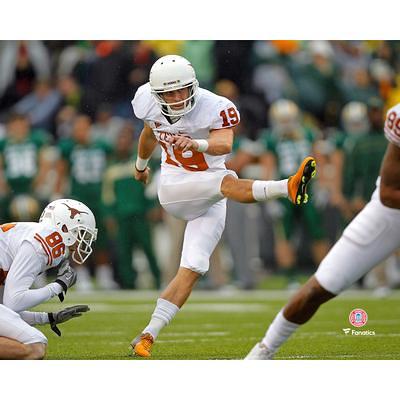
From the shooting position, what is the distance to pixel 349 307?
707 cm

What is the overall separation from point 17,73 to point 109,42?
0.84m

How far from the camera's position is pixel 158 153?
7750 millimetres

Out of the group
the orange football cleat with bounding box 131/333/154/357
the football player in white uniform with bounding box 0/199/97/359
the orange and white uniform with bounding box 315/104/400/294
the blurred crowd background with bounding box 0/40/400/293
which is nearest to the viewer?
the orange and white uniform with bounding box 315/104/400/294

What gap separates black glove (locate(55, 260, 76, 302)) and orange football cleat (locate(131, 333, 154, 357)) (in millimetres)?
375

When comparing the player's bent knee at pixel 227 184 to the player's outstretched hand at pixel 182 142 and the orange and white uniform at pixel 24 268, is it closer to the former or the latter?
the player's outstretched hand at pixel 182 142

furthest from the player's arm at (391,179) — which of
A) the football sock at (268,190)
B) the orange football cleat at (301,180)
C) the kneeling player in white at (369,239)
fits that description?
the football sock at (268,190)

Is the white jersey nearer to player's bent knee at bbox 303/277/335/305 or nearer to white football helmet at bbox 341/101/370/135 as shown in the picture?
player's bent knee at bbox 303/277/335/305

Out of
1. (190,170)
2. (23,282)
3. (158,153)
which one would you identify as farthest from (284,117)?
(23,282)

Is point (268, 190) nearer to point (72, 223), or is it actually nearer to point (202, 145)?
point (202, 145)

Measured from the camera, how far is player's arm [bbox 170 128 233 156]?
4641 millimetres

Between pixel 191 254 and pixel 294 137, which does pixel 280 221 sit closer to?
pixel 294 137

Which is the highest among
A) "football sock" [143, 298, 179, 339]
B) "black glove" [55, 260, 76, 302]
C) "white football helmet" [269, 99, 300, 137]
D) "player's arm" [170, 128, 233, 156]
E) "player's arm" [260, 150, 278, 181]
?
"player's arm" [170, 128, 233, 156]

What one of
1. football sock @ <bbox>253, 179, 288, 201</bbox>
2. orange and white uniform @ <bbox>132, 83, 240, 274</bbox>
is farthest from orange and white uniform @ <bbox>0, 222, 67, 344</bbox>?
football sock @ <bbox>253, 179, 288, 201</bbox>

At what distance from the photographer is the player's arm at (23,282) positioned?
15.2 ft
